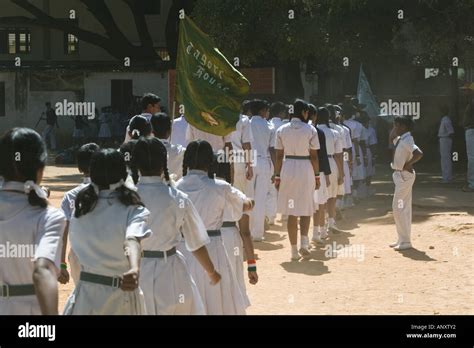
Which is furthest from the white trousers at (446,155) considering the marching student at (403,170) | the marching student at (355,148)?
the marching student at (403,170)

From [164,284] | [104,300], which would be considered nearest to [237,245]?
[164,284]

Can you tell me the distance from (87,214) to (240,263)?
2.58 metres

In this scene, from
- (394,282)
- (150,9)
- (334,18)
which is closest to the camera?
(394,282)

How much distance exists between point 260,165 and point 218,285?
7277mm

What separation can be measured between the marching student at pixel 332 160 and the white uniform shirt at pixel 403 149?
58.7 inches

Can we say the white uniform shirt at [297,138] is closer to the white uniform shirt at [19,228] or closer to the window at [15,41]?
the white uniform shirt at [19,228]

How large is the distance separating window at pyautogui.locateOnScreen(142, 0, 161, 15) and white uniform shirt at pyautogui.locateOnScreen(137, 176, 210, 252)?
→ 39514 millimetres

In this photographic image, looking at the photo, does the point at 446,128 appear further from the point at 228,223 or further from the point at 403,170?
the point at 228,223

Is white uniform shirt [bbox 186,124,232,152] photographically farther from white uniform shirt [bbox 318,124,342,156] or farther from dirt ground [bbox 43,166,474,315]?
white uniform shirt [bbox 318,124,342,156]

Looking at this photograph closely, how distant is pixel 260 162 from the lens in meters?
14.5

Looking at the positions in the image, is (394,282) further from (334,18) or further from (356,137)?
(334,18)

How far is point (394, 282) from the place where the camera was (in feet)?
35.7

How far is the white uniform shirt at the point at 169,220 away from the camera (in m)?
6.09
